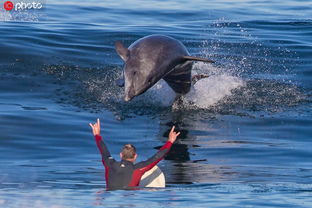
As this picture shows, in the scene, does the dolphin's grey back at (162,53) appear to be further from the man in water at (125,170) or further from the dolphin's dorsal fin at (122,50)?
the man in water at (125,170)

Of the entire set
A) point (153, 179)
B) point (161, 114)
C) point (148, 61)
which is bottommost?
point (161, 114)

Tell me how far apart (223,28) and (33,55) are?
377 inches

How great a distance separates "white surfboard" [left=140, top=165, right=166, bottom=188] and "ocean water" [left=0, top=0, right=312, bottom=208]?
25 centimetres

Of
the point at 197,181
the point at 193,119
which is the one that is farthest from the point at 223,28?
the point at 197,181

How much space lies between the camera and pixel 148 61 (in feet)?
56.3

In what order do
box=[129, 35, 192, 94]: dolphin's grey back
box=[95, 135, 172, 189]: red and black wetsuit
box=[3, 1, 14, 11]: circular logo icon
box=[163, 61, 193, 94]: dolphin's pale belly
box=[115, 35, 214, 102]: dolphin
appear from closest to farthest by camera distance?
box=[95, 135, 172, 189]: red and black wetsuit, box=[115, 35, 214, 102]: dolphin, box=[129, 35, 192, 94]: dolphin's grey back, box=[163, 61, 193, 94]: dolphin's pale belly, box=[3, 1, 14, 11]: circular logo icon

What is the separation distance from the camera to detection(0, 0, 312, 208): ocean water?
Answer: 1337cm

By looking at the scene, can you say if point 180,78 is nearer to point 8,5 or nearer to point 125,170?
point 125,170

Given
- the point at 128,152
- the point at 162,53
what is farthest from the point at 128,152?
the point at 162,53

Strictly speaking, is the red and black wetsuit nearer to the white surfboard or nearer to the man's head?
the man's head

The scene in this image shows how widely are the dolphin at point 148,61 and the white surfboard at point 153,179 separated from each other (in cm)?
310

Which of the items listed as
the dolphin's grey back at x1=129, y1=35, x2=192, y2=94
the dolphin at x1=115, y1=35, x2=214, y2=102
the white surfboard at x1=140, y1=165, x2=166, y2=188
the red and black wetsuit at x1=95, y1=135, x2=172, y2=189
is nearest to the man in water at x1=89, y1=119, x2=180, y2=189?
the red and black wetsuit at x1=95, y1=135, x2=172, y2=189

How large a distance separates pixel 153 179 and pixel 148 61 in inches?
159

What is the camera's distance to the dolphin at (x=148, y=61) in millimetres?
16750
